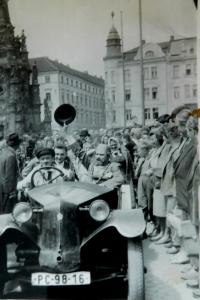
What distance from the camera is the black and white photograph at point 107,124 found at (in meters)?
2.42

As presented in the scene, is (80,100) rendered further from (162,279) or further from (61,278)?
(162,279)

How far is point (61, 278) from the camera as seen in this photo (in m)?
2.08

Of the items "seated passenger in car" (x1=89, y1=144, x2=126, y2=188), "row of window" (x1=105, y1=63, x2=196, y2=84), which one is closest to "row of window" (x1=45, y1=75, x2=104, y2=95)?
"row of window" (x1=105, y1=63, x2=196, y2=84)

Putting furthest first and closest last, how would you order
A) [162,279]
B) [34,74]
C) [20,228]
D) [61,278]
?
1. [34,74]
2. [162,279]
3. [20,228]
4. [61,278]

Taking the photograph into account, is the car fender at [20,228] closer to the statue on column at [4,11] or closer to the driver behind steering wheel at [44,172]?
the driver behind steering wheel at [44,172]

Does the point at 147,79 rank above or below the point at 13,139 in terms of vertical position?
above

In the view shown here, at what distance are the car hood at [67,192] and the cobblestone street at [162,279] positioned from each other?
68 centimetres

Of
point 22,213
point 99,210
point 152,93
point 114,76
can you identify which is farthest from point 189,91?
point 22,213

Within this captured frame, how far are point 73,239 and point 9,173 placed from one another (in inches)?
38.9

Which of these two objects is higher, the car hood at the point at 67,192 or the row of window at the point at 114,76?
the row of window at the point at 114,76

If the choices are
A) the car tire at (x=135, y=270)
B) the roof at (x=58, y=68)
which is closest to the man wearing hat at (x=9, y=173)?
the roof at (x=58, y=68)

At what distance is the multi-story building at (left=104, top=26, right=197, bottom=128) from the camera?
8.54 ft

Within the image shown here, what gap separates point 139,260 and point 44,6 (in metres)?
1.89

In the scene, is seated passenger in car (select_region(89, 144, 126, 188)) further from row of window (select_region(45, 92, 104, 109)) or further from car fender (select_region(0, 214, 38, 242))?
car fender (select_region(0, 214, 38, 242))
